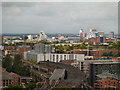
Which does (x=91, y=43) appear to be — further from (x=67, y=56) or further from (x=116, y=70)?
(x=116, y=70)

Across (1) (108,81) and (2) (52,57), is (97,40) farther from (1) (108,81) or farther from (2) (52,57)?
(1) (108,81)

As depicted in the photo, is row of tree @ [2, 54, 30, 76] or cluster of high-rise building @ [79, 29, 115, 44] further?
cluster of high-rise building @ [79, 29, 115, 44]

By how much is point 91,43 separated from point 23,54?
5150 millimetres

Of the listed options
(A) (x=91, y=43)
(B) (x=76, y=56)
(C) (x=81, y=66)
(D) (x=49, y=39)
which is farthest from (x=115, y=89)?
(D) (x=49, y=39)

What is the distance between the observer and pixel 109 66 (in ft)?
13.6

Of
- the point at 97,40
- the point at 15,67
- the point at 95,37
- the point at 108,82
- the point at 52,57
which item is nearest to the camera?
the point at 108,82

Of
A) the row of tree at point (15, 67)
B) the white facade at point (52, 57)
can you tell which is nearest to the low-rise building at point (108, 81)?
the row of tree at point (15, 67)

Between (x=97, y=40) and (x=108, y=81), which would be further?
(x=97, y=40)

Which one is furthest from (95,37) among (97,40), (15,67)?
(15,67)

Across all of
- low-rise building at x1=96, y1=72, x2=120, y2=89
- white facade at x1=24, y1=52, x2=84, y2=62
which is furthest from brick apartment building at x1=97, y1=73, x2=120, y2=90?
white facade at x1=24, y1=52, x2=84, y2=62

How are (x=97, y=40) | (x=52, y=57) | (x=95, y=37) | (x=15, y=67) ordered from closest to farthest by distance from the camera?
1. (x=15, y=67)
2. (x=52, y=57)
3. (x=97, y=40)
4. (x=95, y=37)

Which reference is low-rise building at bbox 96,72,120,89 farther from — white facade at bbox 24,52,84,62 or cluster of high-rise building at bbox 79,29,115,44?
cluster of high-rise building at bbox 79,29,115,44

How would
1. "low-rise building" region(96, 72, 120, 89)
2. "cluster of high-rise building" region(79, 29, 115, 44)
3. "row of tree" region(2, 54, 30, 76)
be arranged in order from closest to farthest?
"low-rise building" region(96, 72, 120, 89) < "row of tree" region(2, 54, 30, 76) < "cluster of high-rise building" region(79, 29, 115, 44)

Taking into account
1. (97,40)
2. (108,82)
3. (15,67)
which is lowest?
(15,67)
